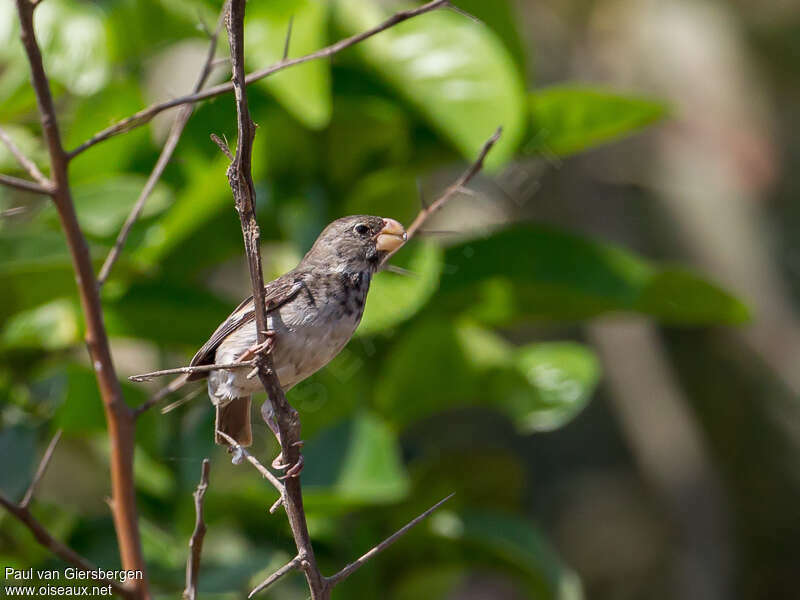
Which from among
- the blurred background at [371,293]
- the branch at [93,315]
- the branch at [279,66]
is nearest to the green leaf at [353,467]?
the blurred background at [371,293]

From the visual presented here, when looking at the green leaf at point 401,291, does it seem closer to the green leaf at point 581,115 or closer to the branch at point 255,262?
the green leaf at point 581,115

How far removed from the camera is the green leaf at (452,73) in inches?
99.9

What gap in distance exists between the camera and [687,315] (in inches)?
117

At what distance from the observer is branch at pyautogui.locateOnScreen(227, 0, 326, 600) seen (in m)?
1.17

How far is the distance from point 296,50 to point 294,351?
3.94 feet

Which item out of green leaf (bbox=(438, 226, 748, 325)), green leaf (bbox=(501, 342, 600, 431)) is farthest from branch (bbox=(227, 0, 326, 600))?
green leaf (bbox=(501, 342, 600, 431))

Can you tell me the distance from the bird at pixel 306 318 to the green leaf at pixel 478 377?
931 mm

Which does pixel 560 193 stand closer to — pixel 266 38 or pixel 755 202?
pixel 755 202

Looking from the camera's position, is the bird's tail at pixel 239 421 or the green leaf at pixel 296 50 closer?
the bird's tail at pixel 239 421

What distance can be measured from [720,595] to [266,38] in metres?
2.74

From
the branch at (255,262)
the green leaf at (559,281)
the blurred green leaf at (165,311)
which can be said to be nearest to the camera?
the branch at (255,262)

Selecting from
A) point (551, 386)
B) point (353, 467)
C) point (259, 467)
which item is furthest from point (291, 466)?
point (551, 386)

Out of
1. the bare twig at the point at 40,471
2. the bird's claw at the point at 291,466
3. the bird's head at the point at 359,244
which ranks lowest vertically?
the bare twig at the point at 40,471

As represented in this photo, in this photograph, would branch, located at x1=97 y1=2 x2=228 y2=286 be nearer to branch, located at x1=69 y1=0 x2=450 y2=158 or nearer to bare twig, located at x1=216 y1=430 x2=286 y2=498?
branch, located at x1=69 y1=0 x2=450 y2=158
